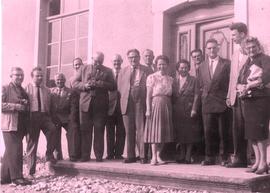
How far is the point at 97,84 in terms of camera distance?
5.89 meters

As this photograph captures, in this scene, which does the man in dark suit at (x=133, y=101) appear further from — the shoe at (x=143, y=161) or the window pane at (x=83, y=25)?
the window pane at (x=83, y=25)

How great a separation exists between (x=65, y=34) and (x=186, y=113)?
156 inches

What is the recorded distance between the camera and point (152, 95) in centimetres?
563

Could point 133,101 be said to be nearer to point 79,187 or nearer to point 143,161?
point 143,161

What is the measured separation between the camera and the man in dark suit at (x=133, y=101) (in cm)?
579

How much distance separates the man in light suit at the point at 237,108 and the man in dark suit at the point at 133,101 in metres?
1.24

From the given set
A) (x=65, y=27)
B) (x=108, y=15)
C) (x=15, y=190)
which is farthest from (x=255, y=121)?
(x=65, y=27)

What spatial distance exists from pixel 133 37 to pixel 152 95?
1.73 m

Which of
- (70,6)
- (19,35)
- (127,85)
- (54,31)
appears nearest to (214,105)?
(127,85)

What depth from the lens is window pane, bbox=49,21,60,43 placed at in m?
8.88

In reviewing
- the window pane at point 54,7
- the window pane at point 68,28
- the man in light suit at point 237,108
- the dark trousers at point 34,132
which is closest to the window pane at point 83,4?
the window pane at point 68,28

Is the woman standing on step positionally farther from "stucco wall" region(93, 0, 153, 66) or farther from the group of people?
"stucco wall" region(93, 0, 153, 66)

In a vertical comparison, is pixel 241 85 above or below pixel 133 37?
below

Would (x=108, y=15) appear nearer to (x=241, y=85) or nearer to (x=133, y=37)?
(x=133, y=37)
